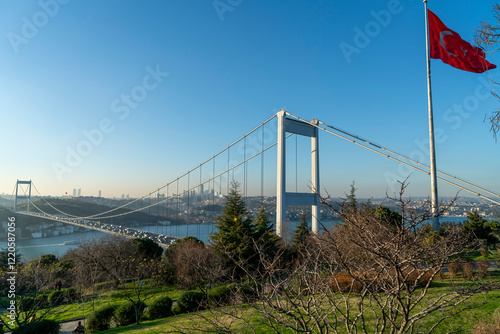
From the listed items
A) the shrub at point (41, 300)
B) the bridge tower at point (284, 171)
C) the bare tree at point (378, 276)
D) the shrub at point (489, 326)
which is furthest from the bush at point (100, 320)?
the shrub at point (489, 326)

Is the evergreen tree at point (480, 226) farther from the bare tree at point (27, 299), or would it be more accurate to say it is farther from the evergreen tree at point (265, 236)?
the bare tree at point (27, 299)

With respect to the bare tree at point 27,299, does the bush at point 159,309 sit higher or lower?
lower

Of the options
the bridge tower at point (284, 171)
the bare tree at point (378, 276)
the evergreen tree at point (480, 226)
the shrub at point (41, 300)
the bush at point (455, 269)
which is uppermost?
the bridge tower at point (284, 171)

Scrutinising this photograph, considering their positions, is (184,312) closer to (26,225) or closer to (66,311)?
(66,311)

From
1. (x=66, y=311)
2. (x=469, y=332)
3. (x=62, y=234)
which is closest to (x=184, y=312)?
(x=66, y=311)

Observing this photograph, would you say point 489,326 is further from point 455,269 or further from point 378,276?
point 455,269

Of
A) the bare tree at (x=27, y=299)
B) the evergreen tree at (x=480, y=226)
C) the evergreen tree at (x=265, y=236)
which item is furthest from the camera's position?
the evergreen tree at (x=480, y=226)
